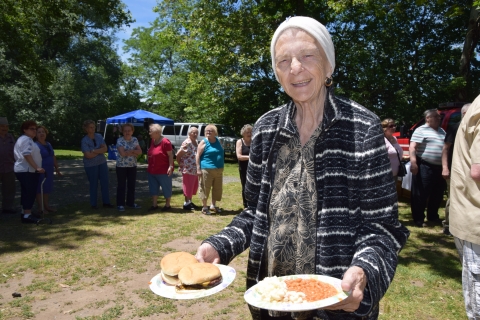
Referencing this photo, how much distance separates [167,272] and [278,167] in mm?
666

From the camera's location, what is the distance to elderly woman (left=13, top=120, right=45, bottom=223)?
736 cm

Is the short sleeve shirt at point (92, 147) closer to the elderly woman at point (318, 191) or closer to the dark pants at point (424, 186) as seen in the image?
the dark pants at point (424, 186)

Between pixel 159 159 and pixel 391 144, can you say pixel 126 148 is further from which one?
pixel 391 144

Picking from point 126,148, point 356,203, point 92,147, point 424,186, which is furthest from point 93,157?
point 356,203

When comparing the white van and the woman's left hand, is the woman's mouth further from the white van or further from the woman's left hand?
the white van

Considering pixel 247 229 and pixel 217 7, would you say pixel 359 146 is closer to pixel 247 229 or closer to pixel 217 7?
pixel 247 229

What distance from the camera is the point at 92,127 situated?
8.88 m

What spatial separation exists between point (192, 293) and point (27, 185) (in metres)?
7.20

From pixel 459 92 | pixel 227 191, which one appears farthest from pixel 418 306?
pixel 459 92

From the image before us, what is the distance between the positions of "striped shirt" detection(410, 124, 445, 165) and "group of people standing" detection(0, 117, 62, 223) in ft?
23.9

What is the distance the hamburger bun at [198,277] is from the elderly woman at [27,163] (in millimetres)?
6866

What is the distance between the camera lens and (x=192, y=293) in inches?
61.4

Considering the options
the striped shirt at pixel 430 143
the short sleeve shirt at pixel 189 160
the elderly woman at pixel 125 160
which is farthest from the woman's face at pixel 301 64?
the elderly woman at pixel 125 160

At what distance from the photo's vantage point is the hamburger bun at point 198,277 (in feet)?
5.12
